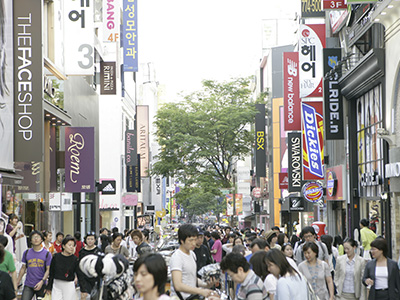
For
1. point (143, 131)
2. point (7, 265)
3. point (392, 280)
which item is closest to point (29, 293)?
point (7, 265)

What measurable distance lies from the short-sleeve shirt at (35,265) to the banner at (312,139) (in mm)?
18332

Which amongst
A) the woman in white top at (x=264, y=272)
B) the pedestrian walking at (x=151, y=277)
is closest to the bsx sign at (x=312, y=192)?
the woman in white top at (x=264, y=272)

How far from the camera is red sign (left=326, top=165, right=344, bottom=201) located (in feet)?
95.7

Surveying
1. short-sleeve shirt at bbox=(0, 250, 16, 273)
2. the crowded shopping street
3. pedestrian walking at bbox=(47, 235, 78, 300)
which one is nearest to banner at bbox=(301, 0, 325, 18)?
the crowded shopping street

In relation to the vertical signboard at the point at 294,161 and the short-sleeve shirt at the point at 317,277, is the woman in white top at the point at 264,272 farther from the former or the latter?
the vertical signboard at the point at 294,161

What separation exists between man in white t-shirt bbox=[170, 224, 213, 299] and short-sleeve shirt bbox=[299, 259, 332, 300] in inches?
107

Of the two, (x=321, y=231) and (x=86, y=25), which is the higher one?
(x=86, y=25)

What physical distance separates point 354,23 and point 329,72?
7.53 feet

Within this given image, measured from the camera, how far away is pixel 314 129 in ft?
100

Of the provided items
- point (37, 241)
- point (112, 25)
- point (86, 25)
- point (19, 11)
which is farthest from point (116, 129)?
point (37, 241)

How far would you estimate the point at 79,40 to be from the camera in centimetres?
2892

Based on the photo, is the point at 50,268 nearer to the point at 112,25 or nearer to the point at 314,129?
the point at 314,129

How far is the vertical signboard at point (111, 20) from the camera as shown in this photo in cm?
4284

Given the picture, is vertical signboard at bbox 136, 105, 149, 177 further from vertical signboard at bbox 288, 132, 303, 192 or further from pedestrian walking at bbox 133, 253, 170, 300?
pedestrian walking at bbox 133, 253, 170, 300
